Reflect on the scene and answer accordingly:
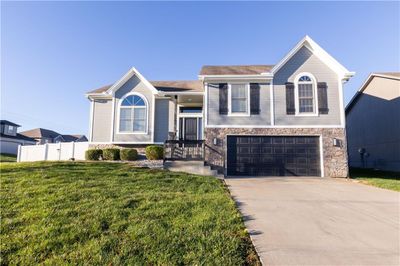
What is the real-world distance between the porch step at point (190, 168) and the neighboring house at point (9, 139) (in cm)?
3464

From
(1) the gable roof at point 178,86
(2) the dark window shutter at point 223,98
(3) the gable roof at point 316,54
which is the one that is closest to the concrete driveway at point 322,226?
(2) the dark window shutter at point 223,98

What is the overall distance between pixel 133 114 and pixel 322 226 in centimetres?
1198

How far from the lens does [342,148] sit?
12453 millimetres

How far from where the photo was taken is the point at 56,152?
56.4ft

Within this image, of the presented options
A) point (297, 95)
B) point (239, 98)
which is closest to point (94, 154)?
point (239, 98)

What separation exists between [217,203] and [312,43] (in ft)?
36.7

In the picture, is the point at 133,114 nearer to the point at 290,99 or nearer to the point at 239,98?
the point at 239,98

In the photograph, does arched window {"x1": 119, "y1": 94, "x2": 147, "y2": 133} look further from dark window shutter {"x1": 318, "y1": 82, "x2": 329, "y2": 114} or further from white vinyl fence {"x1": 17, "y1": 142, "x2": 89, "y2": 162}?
dark window shutter {"x1": 318, "y1": 82, "x2": 329, "y2": 114}

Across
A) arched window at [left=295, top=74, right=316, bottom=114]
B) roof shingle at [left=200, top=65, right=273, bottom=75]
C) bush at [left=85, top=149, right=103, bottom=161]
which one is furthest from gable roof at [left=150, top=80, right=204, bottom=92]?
arched window at [left=295, top=74, right=316, bottom=114]

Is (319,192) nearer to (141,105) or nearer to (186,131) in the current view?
(186,131)

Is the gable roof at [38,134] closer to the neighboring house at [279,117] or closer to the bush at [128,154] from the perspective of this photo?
the bush at [128,154]

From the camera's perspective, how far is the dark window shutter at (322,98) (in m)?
12.8

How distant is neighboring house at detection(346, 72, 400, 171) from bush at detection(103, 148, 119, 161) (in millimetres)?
17663

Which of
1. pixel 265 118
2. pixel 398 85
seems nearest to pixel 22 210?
pixel 265 118
